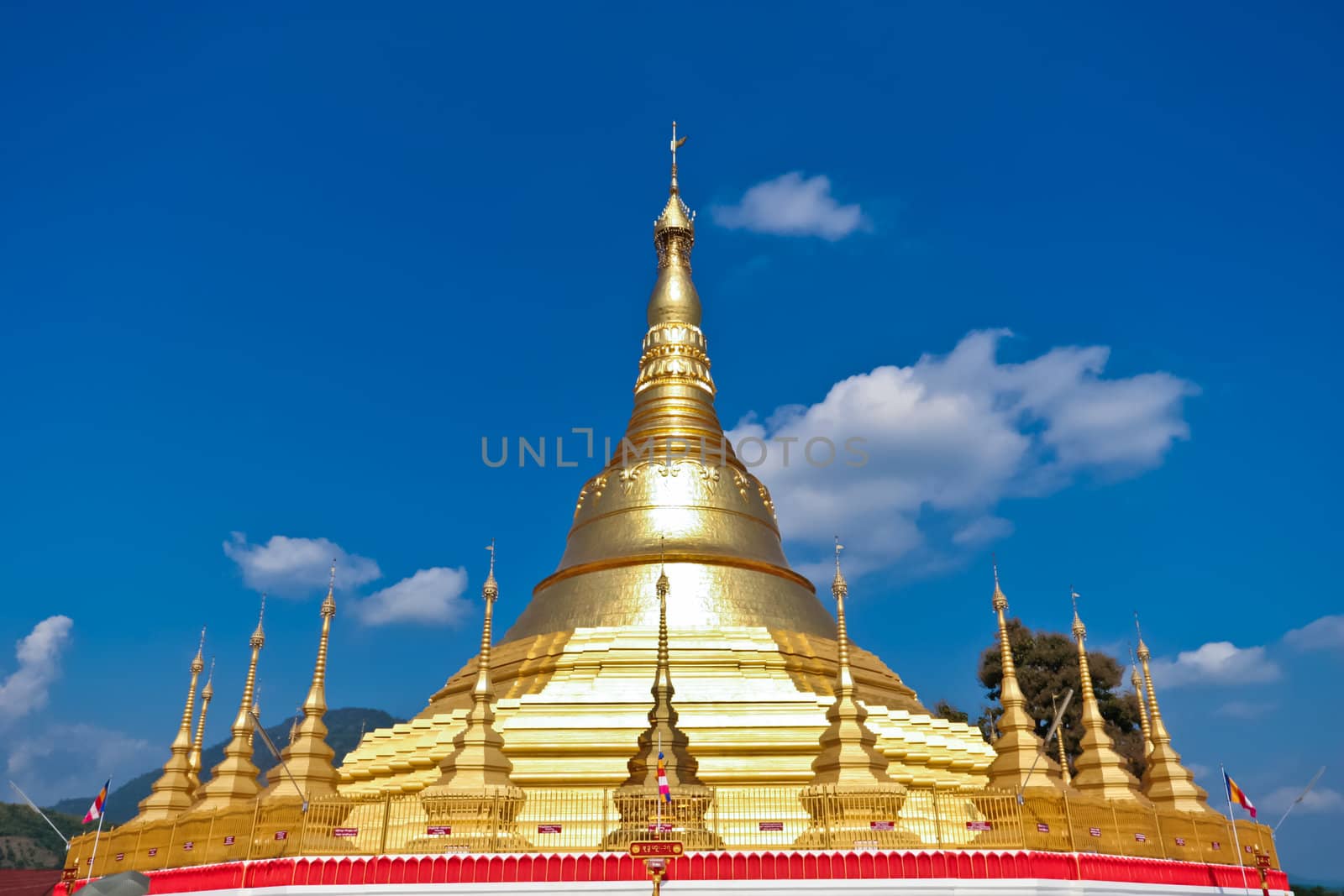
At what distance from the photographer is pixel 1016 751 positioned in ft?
48.0

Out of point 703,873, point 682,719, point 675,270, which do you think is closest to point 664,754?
point 703,873

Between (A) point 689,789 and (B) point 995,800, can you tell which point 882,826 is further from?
(A) point 689,789

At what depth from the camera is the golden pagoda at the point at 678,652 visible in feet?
56.4

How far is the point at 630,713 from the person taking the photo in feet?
58.1

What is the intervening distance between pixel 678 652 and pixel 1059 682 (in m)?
20.9

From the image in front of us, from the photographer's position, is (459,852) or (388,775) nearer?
(459,852)

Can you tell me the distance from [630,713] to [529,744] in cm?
196

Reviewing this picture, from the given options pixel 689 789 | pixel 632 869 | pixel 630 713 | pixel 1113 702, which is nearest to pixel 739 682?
pixel 630 713

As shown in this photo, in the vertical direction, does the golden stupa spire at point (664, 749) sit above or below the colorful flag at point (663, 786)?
above

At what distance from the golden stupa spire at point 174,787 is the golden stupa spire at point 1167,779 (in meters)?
18.5

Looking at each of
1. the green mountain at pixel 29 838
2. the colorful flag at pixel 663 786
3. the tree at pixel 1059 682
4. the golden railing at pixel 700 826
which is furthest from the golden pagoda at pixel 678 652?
the green mountain at pixel 29 838

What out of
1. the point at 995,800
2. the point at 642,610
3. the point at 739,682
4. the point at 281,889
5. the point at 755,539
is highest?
the point at 755,539

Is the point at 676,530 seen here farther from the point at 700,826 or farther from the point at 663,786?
the point at 663,786

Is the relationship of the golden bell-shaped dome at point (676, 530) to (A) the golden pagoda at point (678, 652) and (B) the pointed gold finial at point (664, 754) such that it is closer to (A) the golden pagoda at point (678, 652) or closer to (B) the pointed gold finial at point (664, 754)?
(A) the golden pagoda at point (678, 652)
